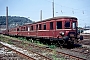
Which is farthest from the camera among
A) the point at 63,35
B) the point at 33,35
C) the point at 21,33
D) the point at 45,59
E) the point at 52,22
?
the point at 21,33

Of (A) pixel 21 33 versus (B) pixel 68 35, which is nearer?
(B) pixel 68 35

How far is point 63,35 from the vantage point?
15.7 meters

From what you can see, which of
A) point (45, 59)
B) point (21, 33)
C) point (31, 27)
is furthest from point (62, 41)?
point (21, 33)

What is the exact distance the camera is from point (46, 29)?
59.6 ft

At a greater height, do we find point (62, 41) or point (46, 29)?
point (46, 29)

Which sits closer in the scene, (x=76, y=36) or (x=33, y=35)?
(x=76, y=36)

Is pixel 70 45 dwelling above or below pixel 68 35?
below

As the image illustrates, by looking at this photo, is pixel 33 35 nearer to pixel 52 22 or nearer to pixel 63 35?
pixel 52 22

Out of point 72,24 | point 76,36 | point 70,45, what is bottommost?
point 70,45

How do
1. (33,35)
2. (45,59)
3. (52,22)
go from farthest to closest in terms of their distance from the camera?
(33,35) < (52,22) < (45,59)

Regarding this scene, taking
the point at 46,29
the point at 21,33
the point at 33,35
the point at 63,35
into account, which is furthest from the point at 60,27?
the point at 21,33

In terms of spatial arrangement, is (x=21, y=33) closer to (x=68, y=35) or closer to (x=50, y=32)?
(x=50, y=32)

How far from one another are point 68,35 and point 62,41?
918 mm

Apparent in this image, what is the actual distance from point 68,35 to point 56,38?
4.37ft
